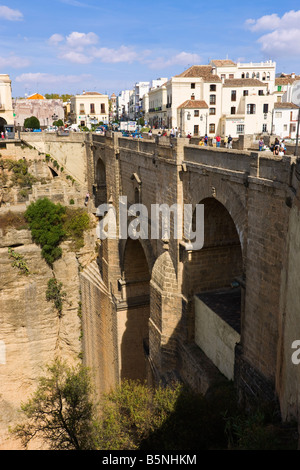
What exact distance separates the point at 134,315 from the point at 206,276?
717cm

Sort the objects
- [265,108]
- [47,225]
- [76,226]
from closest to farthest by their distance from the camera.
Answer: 1. [47,225]
2. [76,226]
3. [265,108]

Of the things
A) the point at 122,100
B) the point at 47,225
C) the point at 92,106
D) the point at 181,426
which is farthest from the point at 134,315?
the point at 122,100

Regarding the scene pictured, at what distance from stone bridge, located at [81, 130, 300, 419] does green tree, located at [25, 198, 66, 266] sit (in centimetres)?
323

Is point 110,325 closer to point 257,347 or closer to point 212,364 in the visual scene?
point 212,364

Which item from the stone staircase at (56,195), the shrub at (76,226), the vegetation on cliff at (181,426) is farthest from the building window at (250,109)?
the vegetation on cliff at (181,426)

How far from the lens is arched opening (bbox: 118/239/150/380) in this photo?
17984 millimetres

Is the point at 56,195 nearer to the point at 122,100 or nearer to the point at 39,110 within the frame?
the point at 39,110

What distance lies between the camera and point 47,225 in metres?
22.7

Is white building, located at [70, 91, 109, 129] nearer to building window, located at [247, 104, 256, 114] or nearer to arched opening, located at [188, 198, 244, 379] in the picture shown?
building window, located at [247, 104, 256, 114]

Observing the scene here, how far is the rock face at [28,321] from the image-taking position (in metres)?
21.8

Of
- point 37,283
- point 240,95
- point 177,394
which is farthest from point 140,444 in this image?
point 240,95

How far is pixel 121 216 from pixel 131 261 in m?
2.10
